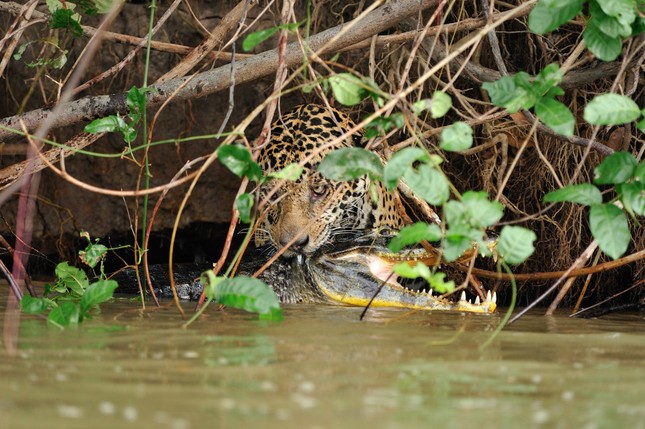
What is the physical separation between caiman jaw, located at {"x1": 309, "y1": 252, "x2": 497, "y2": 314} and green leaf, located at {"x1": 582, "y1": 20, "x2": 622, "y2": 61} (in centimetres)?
157

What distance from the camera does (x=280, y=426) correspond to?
5.90ft

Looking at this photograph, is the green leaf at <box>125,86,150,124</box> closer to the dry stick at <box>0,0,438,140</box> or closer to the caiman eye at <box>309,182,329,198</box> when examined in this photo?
the dry stick at <box>0,0,438,140</box>

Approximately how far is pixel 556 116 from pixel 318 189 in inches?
97.4

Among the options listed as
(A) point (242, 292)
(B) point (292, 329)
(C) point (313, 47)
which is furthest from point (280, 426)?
(C) point (313, 47)

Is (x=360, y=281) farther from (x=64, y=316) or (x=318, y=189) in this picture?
(x=64, y=316)

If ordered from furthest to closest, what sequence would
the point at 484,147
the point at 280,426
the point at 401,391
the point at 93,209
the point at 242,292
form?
the point at 93,209
the point at 484,147
the point at 242,292
the point at 401,391
the point at 280,426

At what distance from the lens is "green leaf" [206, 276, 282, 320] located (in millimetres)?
2926

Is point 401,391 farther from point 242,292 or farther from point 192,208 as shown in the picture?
point 192,208

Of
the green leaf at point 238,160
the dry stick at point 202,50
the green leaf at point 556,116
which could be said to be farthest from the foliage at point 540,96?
the dry stick at point 202,50

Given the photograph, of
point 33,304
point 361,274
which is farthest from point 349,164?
point 361,274

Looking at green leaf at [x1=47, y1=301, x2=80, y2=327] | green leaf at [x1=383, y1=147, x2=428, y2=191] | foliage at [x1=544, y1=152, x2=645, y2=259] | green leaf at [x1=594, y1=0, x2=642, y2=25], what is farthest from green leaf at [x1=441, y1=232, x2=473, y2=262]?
green leaf at [x1=47, y1=301, x2=80, y2=327]

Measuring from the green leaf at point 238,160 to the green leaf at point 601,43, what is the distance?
1.15 meters

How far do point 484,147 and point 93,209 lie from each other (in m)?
2.73

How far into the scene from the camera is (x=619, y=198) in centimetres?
315
